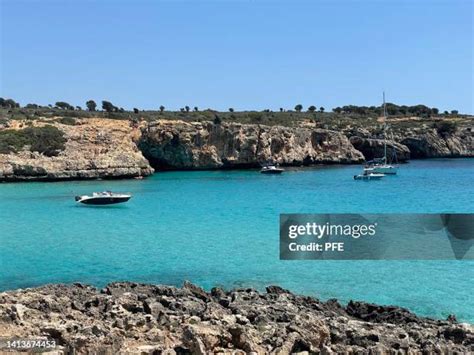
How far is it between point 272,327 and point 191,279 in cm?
769

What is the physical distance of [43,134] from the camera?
175ft

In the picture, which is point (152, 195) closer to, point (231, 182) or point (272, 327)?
point (231, 182)

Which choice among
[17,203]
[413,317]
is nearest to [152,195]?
[17,203]

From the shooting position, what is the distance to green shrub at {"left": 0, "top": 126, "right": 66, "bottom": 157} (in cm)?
5069

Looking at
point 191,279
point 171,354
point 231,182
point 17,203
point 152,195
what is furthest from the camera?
point 231,182

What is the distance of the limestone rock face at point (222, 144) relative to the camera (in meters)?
62.3

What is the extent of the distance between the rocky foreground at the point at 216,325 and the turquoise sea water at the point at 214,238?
3.01 m

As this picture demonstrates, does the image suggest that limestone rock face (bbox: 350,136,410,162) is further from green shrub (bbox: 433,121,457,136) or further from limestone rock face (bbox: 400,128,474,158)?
green shrub (bbox: 433,121,457,136)

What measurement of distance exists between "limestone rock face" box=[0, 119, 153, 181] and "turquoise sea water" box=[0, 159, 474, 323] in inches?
94.6

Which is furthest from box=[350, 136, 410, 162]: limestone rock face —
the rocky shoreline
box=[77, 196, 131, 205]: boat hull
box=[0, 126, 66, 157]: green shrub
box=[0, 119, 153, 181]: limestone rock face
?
box=[77, 196, 131, 205]: boat hull

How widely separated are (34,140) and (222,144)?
68.7ft

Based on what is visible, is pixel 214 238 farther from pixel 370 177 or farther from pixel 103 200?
pixel 370 177

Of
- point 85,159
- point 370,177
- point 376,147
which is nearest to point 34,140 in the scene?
point 85,159

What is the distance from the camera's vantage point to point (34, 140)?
171 ft
